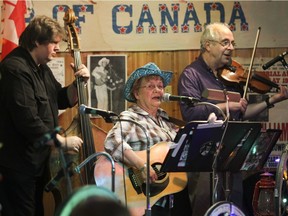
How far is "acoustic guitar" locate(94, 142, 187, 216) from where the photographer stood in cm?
362

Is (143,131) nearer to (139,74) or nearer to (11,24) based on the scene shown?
(139,74)

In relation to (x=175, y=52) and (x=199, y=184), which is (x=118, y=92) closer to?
(x=175, y=52)

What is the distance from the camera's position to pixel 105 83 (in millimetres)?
4621

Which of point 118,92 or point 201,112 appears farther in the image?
point 118,92

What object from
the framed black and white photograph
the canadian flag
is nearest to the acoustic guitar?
the framed black and white photograph

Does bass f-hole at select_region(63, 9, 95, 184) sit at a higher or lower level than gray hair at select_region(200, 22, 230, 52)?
lower

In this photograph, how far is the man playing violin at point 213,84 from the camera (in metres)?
4.02

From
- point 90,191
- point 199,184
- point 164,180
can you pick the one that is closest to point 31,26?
point 164,180

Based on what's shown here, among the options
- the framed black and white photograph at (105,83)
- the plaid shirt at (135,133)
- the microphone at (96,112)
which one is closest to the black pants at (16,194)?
the plaid shirt at (135,133)

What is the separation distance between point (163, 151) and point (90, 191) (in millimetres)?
2023

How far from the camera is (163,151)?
369 cm

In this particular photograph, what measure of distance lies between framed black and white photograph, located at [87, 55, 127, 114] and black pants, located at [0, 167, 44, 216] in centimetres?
137

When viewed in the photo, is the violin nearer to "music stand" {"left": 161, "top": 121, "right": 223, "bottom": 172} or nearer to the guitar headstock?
"music stand" {"left": 161, "top": 121, "right": 223, "bottom": 172}

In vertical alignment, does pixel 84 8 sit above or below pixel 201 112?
above
